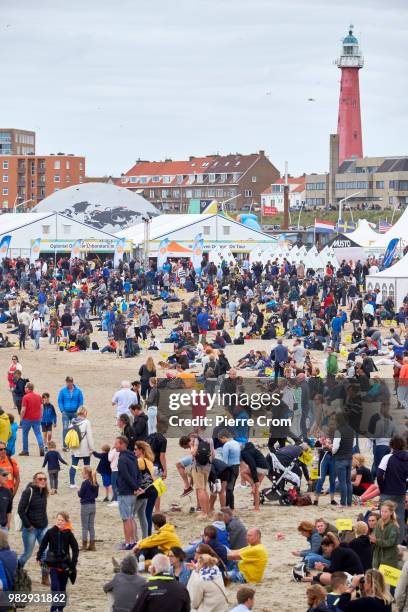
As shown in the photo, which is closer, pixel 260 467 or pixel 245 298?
pixel 260 467

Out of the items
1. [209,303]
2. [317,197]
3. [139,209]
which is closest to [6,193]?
[317,197]

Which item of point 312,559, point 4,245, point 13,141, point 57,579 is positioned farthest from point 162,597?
point 13,141

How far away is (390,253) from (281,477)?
29.3 meters

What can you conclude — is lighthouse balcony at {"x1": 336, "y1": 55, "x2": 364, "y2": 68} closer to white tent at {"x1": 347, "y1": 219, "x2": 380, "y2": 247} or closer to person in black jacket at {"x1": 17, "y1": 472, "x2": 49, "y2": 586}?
white tent at {"x1": 347, "y1": 219, "x2": 380, "y2": 247}

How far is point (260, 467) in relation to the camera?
48.1 ft

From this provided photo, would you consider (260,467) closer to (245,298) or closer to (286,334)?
(286,334)

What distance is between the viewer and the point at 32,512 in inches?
462

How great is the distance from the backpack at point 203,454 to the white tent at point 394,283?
2245cm

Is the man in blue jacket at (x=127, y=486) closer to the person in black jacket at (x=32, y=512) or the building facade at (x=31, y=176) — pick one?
the person in black jacket at (x=32, y=512)

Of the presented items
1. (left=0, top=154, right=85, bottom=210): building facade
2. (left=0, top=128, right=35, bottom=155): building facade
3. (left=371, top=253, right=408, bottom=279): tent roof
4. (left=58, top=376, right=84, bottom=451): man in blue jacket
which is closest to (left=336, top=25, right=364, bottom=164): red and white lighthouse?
(left=0, top=154, right=85, bottom=210): building facade

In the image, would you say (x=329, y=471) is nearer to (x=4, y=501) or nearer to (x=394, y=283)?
(x=4, y=501)

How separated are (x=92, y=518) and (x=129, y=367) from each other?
1571cm

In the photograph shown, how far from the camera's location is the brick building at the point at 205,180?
4838 inches

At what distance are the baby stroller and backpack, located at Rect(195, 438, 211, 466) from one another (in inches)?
40.8
